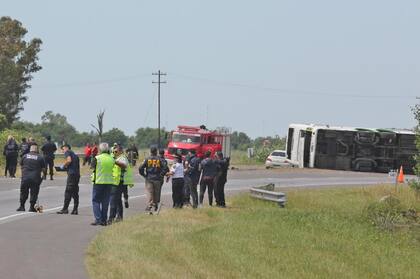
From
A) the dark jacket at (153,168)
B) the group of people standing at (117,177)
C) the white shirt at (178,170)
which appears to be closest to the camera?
the group of people standing at (117,177)

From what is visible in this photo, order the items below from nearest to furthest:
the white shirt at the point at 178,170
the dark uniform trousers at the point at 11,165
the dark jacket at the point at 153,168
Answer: the dark jacket at the point at 153,168, the white shirt at the point at 178,170, the dark uniform trousers at the point at 11,165

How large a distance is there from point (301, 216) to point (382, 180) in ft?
81.7

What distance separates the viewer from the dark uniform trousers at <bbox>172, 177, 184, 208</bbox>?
24.0m

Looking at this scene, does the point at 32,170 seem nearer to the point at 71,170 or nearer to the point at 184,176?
the point at 71,170

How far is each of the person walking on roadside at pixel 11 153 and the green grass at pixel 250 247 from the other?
1000 centimetres

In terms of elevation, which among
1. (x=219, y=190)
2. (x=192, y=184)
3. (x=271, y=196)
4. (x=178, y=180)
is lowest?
(x=271, y=196)

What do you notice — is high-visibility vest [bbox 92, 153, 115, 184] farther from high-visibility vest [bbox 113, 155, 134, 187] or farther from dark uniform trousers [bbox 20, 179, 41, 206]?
dark uniform trousers [bbox 20, 179, 41, 206]

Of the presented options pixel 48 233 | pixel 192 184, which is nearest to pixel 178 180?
pixel 192 184

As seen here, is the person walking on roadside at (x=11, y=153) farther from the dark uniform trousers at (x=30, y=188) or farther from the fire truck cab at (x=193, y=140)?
the fire truck cab at (x=193, y=140)

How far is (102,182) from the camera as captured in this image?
19453 mm

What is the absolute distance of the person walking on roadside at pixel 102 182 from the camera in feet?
63.8

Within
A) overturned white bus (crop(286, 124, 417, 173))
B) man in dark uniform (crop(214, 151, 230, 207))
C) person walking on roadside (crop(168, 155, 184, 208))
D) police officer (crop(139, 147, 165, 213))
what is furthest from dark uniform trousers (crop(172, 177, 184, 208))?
overturned white bus (crop(286, 124, 417, 173))

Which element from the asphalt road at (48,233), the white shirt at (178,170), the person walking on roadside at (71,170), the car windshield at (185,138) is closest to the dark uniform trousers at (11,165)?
the asphalt road at (48,233)

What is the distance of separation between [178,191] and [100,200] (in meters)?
4.97
